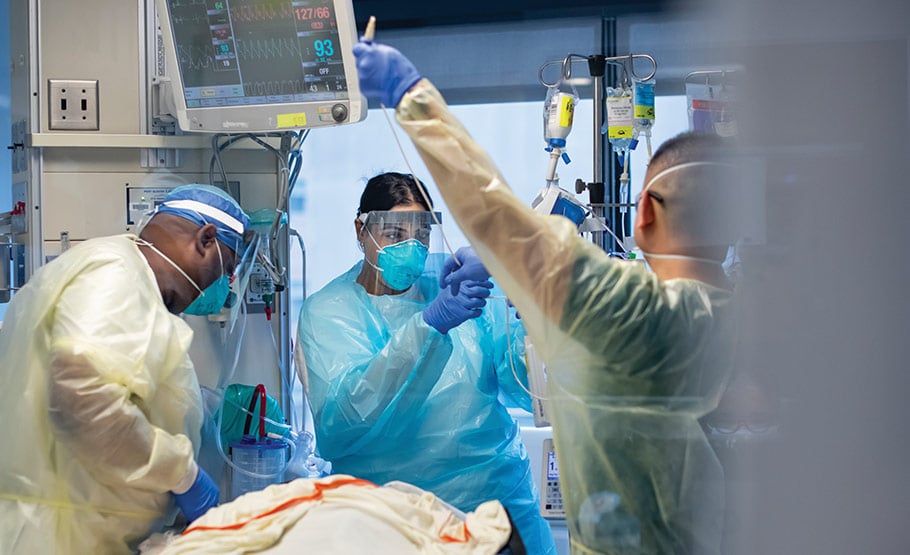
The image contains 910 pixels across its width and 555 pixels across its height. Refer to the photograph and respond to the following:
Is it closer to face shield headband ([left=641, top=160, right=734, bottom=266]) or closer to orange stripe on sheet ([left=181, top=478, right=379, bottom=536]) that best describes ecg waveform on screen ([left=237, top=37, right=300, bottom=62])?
orange stripe on sheet ([left=181, top=478, right=379, bottom=536])

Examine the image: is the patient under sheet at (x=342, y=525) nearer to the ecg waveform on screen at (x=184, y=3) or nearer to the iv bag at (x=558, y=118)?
the iv bag at (x=558, y=118)

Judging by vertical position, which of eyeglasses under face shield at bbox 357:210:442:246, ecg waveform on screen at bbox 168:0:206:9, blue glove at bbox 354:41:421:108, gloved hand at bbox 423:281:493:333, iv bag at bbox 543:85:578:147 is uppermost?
ecg waveform on screen at bbox 168:0:206:9

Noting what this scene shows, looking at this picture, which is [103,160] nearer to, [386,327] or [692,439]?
[386,327]

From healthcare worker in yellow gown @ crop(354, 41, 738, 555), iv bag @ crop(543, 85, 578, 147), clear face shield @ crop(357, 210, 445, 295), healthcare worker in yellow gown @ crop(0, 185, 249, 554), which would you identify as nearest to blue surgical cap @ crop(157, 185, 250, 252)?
healthcare worker in yellow gown @ crop(0, 185, 249, 554)

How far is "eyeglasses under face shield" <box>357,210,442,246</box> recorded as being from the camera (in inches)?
93.9

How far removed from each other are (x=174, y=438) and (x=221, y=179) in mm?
1080

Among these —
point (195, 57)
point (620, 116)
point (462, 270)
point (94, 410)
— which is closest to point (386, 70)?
point (462, 270)

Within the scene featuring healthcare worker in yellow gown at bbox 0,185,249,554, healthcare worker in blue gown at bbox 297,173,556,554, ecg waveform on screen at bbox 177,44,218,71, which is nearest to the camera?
healthcare worker in yellow gown at bbox 0,185,249,554

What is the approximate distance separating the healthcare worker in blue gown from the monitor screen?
11.6 inches

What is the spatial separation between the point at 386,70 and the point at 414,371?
3.29ft

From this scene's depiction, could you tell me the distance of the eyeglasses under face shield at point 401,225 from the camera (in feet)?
7.82

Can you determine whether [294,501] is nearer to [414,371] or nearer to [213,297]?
[414,371]

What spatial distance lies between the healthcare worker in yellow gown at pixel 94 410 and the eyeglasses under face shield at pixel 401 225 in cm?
60

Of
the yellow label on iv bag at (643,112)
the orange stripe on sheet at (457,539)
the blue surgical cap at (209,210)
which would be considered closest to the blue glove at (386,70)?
the orange stripe on sheet at (457,539)
